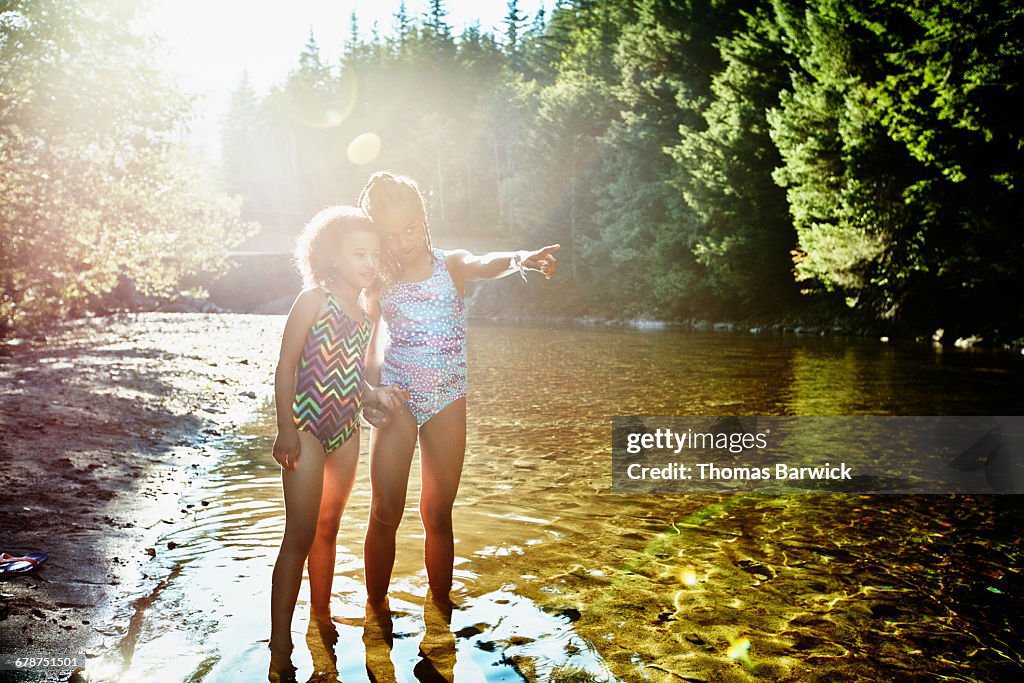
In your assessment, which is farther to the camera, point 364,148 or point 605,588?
point 364,148

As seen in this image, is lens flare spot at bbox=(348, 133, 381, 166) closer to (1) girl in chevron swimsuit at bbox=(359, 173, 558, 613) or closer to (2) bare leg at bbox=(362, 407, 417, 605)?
(1) girl in chevron swimsuit at bbox=(359, 173, 558, 613)

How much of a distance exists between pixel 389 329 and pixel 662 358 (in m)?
16.7

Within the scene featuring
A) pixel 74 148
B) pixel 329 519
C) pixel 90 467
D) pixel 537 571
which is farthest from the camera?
pixel 74 148

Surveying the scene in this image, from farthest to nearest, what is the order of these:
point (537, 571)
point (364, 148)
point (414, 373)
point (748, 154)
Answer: point (364, 148), point (748, 154), point (537, 571), point (414, 373)

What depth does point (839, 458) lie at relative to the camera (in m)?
8.34

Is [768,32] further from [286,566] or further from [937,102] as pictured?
[286,566]

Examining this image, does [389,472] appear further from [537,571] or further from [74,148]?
[74,148]

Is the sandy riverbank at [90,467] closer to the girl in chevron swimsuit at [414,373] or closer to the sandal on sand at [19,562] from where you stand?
the sandal on sand at [19,562]

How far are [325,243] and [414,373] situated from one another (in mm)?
823

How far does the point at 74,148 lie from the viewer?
17281mm

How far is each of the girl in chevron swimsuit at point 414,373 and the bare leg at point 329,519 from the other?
6.4 inches

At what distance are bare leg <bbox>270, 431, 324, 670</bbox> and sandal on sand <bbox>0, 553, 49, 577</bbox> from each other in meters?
1.68

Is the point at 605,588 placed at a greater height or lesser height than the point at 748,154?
lesser

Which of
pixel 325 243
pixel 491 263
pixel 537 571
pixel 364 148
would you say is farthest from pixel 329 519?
pixel 364 148
